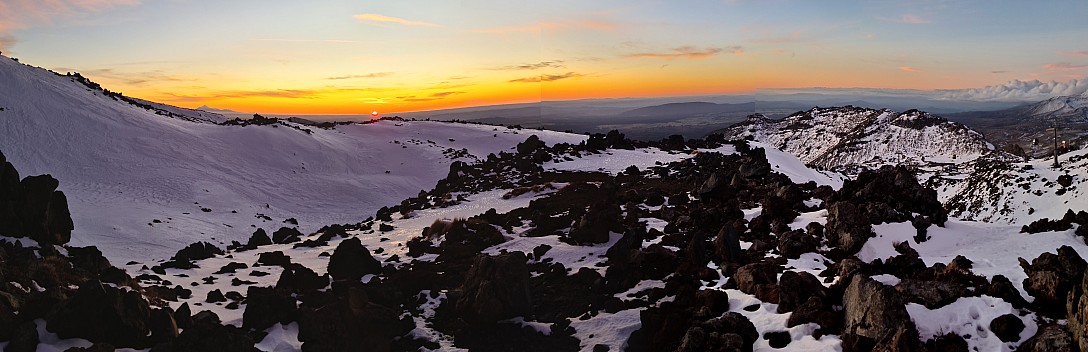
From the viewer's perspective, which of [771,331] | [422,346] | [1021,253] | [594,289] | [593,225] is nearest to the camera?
[771,331]

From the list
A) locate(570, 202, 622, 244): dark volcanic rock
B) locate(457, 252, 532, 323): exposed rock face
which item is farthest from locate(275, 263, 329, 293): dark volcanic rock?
locate(570, 202, 622, 244): dark volcanic rock

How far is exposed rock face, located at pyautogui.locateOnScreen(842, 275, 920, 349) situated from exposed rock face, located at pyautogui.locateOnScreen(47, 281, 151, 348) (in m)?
20.6

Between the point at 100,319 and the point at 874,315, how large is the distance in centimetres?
2200

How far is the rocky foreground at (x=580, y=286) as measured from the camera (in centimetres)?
1409

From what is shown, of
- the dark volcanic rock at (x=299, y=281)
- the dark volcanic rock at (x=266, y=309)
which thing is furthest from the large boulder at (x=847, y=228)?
the dark volcanic rock at (x=299, y=281)

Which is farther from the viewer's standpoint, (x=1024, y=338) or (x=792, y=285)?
(x=792, y=285)

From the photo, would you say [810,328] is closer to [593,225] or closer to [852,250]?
[852,250]

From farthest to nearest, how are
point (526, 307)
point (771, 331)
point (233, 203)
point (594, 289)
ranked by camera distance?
point (233, 203) < point (594, 289) < point (526, 307) < point (771, 331)

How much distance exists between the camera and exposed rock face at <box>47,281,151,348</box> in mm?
16172

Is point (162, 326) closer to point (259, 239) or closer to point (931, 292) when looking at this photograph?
point (259, 239)

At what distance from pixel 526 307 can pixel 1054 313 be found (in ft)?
49.8

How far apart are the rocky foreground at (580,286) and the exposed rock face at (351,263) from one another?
3.2 inches

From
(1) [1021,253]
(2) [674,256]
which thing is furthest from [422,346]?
(1) [1021,253]

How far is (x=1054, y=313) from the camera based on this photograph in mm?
12914
